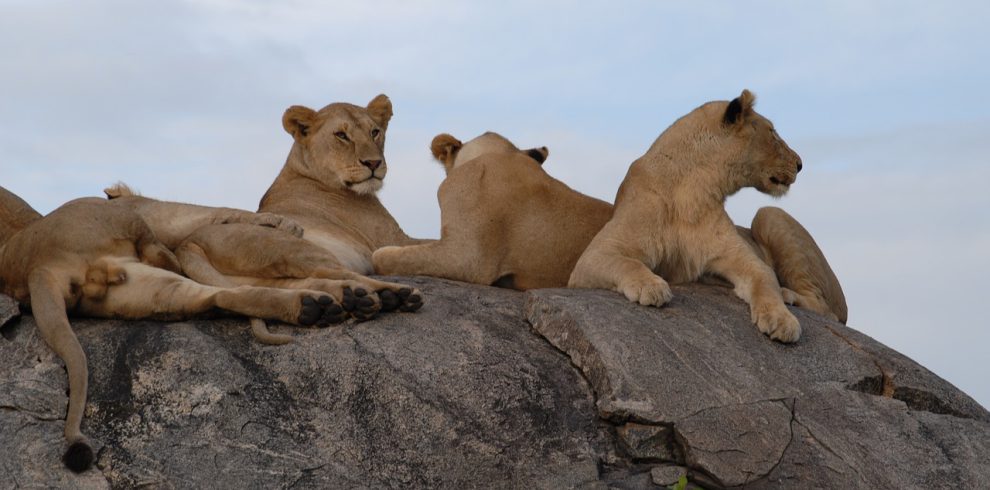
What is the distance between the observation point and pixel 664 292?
612cm

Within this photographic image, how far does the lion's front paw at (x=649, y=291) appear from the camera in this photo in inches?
240

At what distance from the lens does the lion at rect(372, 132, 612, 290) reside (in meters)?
7.10

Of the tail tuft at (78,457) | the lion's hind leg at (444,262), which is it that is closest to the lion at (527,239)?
the lion's hind leg at (444,262)

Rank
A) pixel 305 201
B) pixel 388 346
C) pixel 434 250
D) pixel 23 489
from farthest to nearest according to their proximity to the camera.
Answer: pixel 305 201, pixel 434 250, pixel 388 346, pixel 23 489

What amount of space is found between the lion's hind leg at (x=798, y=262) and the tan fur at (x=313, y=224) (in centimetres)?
195

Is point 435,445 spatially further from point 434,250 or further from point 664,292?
point 434,250

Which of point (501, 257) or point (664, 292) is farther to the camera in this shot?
point (501, 257)

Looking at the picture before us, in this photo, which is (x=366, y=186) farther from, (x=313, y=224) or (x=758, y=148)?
(x=758, y=148)

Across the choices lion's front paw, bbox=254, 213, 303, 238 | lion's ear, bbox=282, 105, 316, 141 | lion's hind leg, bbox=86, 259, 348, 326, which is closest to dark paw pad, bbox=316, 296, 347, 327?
lion's hind leg, bbox=86, 259, 348, 326

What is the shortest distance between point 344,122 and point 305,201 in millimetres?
477

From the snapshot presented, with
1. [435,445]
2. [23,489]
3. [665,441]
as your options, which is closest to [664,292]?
[665,441]

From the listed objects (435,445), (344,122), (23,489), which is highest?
(344,122)

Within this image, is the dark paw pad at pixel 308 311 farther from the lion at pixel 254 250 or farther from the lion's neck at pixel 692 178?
the lion's neck at pixel 692 178

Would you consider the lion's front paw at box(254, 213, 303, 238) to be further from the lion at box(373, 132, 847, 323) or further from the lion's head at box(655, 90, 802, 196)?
the lion's head at box(655, 90, 802, 196)
